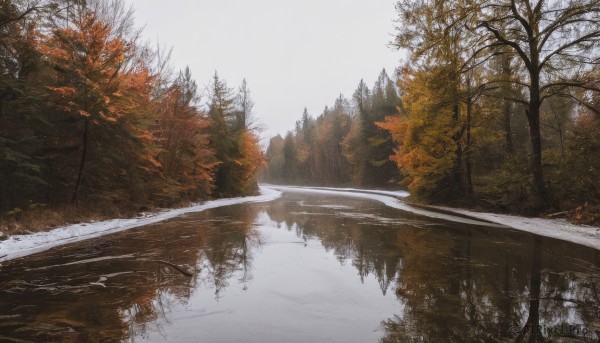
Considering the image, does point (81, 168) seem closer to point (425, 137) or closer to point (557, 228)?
point (425, 137)

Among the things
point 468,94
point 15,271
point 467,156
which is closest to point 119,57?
point 15,271

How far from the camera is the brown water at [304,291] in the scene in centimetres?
427

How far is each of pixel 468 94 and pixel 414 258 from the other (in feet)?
38.6

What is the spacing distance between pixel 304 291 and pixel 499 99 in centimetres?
1681

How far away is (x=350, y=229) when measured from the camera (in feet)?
43.2

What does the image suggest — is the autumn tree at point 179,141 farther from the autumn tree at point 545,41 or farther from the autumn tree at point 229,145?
the autumn tree at point 545,41

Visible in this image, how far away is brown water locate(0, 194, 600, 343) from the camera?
168 inches

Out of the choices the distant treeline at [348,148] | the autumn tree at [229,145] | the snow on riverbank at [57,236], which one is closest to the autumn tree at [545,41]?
the snow on riverbank at [57,236]

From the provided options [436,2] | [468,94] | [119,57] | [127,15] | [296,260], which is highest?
[127,15]

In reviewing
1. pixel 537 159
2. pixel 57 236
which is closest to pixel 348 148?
pixel 537 159

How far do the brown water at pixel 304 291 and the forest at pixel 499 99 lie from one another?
8161mm

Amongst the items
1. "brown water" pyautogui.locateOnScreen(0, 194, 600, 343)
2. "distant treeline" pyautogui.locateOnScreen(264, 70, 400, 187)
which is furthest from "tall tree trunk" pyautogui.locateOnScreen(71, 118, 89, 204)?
"distant treeline" pyautogui.locateOnScreen(264, 70, 400, 187)

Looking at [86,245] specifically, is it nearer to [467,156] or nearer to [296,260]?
[296,260]

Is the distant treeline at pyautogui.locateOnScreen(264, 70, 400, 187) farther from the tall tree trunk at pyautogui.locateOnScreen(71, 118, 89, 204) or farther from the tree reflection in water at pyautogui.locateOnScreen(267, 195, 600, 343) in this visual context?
the tree reflection in water at pyautogui.locateOnScreen(267, 195, 600, 343)
